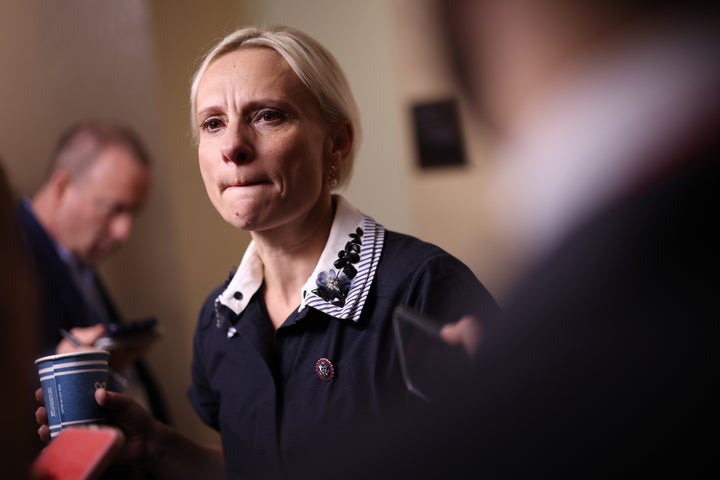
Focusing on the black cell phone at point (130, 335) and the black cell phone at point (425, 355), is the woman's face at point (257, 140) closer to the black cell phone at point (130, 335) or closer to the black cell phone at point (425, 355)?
the black cell phone at point (425, 355)

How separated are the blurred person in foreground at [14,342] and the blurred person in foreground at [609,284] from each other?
1.06ft

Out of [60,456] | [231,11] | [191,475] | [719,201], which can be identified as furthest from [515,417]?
[231,11]

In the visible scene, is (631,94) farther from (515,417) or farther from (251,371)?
(251,371)

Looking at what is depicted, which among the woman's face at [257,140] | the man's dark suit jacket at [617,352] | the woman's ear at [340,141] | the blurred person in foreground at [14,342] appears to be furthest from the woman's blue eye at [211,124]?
the man's dark suit jacket at [617,352]

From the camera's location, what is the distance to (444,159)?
4.55 feet

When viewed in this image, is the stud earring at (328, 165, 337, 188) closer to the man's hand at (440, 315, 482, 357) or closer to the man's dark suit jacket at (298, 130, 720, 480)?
the man's hand at (440, 315, 482, 357)

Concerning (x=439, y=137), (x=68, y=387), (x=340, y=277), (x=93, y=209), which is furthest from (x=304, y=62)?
(x=93, y=209)

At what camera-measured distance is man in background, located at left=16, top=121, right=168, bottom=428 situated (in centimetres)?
207

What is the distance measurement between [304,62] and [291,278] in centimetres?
30

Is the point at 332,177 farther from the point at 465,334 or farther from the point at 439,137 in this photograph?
the point at 465,334

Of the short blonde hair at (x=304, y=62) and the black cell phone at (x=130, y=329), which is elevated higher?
the short blonde hair at (x=304, y=62)

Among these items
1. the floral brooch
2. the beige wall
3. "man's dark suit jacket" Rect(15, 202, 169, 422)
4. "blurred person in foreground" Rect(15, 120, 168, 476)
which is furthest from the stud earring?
"blurred person in foreground" Rect(15, 120, 168, 476)

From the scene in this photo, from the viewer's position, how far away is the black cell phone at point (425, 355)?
77 centimetres

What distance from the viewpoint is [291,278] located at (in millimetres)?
1085
